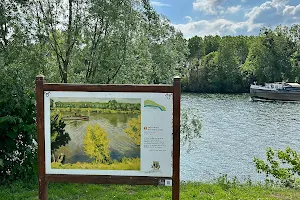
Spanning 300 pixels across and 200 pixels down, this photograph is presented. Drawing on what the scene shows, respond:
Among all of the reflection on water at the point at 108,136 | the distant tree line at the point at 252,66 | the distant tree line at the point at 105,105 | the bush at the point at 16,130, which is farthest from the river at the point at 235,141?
the distant tree line at the point at 252,66

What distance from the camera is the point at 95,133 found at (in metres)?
4.20

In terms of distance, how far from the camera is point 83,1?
378 inches

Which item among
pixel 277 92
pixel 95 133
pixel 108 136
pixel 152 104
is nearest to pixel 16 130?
pixel 95 133

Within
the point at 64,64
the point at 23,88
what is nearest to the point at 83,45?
the point at 64,64

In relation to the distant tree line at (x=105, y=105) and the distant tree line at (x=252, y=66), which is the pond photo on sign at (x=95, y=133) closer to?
the distant tree line at (x=105, y=105)

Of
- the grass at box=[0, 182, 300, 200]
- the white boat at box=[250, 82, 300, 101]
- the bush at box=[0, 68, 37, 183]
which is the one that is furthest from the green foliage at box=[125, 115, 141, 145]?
the white boat at box=[250, 82, 300, 101]

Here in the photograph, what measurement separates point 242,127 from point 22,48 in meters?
15.3

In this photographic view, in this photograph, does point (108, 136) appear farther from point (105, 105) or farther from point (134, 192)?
point (134, 192)

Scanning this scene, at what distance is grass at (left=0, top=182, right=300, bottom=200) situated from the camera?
5.52 metres

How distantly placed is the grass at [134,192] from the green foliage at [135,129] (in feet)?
5.38

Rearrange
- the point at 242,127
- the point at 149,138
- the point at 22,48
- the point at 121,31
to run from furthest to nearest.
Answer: the point at 242,127 < the point at 121,31 < the point at 22,48 < the point at 149,138

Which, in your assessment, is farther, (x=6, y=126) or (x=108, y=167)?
(x=6, y=126)

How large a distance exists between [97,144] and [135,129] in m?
0.47

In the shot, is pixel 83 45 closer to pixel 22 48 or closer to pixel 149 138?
pixel 22 48
